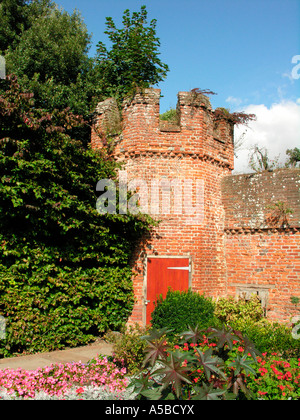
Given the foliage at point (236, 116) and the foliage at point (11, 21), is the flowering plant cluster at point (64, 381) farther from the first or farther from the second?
the foliage at point (11, 21)

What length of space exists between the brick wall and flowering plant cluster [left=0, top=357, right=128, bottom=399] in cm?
505

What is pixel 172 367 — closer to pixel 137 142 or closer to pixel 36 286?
pixel 36 286

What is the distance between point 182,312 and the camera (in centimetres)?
792

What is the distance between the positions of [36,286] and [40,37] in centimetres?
901

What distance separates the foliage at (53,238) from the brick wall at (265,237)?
9.55ft

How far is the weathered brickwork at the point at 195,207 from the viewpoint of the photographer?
9391mm

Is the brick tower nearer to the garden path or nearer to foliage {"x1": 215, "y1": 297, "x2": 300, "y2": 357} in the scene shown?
foliage {"x1": 215, "y1": 297, "x2": 300, "y2": 357}

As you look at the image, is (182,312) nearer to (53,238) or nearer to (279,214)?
(53,238)

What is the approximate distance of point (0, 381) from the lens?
5.16 metres

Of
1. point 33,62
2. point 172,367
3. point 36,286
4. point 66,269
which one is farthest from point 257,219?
point 33,62

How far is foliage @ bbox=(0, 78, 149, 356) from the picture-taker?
7039mm

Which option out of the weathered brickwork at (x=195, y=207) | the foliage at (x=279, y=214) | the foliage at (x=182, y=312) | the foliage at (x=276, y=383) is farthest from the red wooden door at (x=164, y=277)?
the foliage at (x=276, y=383)

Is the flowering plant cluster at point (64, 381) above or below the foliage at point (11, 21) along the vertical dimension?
below

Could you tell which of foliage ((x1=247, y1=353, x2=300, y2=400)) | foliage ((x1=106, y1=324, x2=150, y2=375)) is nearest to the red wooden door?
foliage ((x1=106, y1=324, x2=150, y2=375))
